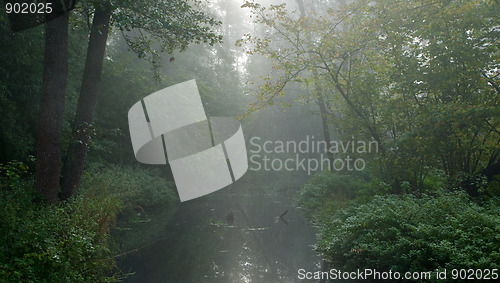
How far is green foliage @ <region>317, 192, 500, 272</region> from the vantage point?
4.67m

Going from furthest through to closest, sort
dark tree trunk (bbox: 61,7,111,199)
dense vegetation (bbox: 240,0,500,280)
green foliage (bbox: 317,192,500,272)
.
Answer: dark tree trunk (bbox: 61,7,111,199) < dense vegetation (bbox: 240,0,500,280) < green foliage (bbox: 317,192,500,272)

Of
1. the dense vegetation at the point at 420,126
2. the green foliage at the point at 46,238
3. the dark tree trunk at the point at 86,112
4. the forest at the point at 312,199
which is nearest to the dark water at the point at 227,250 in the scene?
the forest at the point at 312,199

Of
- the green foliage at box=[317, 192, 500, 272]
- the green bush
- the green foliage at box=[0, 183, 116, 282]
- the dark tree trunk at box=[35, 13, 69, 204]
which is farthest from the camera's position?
the green bush

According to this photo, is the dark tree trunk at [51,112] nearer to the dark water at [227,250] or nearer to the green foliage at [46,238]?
the green foliage at [46,238]

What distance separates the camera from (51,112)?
249 inches

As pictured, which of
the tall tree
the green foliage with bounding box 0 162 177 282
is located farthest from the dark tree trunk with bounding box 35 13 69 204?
the green foliage with bounding box 0 162 177 282

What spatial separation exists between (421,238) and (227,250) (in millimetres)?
4634

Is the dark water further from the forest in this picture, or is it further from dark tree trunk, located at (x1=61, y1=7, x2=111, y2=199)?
dark tree trunk, located at (x1=61, y1=7, x2=111, y2=199)

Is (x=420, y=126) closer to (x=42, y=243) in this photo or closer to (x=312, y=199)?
(x=312, y=199)

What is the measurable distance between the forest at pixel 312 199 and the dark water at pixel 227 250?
0.06m

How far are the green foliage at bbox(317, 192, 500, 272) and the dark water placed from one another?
42.3 inches

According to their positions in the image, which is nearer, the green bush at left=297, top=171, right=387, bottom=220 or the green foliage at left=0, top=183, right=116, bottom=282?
the green foliage at left=0, top=183, right=116, bottom=282

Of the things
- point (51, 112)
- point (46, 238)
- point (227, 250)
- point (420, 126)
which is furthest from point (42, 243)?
point (420, 126)

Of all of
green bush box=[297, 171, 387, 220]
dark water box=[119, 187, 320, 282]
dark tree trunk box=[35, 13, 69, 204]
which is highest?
dark tree trunk box=[35, 13, 69, 204]
